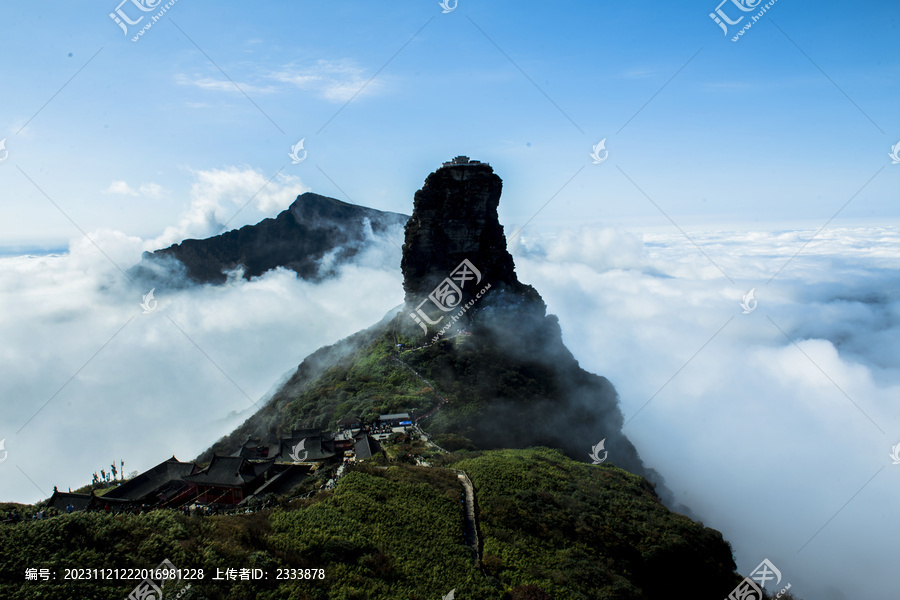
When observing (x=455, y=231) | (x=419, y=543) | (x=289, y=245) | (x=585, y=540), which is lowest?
(x=585, y=540)

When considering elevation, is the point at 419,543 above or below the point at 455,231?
below

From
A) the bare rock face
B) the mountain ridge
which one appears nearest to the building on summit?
the bare rock face

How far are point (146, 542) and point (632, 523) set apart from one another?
23.6m

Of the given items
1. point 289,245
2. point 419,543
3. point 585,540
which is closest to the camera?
point 419,543

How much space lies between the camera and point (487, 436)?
40562 mm

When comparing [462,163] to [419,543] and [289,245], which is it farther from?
[289,245]

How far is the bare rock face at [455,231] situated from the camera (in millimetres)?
55000

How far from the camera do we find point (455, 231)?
5644 cm

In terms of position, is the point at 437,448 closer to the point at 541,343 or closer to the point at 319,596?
the point at 319,596

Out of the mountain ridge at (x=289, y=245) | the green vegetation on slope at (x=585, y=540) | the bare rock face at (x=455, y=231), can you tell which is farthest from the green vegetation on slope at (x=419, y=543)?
the mountain ridge at (x=289, y=245)

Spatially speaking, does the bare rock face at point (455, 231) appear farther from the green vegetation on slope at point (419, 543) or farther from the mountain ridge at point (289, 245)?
the mountain ridge at point (289, 245)

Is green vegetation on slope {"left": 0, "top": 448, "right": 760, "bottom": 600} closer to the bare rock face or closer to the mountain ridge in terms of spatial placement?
the bare rock face

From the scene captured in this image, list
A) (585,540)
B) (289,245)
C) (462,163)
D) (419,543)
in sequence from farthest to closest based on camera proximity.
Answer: (289,245), (462,163), (585,540), (419,543)

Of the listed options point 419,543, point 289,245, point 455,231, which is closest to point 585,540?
point 419,543
